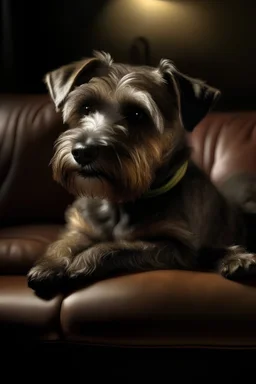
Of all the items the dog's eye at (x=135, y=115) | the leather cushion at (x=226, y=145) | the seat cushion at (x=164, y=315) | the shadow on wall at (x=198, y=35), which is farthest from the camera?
the shadow on wall at (x=198, y=35)

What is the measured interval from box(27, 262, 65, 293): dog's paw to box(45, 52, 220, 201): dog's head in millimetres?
238

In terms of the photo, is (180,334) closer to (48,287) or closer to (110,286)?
(110,286)

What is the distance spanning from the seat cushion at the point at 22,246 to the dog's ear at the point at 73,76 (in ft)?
1.56

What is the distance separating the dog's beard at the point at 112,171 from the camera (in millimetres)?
1469

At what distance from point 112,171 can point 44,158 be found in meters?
0.94

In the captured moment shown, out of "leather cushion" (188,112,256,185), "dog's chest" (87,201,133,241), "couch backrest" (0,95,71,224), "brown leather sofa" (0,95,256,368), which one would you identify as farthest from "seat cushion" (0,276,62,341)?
"leather cushion" (188,112,256,185)

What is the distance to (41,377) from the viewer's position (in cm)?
159

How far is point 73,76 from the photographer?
5.58ft

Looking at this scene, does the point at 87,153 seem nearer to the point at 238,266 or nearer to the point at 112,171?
the point at 112,171

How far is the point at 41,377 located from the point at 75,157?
0.64 metres

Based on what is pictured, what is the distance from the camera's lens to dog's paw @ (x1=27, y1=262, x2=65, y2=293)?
1.44 m

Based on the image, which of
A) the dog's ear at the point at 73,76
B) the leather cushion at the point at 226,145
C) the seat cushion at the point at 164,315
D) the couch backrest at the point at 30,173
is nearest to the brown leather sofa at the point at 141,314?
the seat cushion at the point at 164,315

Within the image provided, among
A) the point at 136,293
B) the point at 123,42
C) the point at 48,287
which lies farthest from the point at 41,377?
the point at 123,42

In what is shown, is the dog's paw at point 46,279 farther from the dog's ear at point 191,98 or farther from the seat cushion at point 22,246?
the dog's ear at point 191,98
